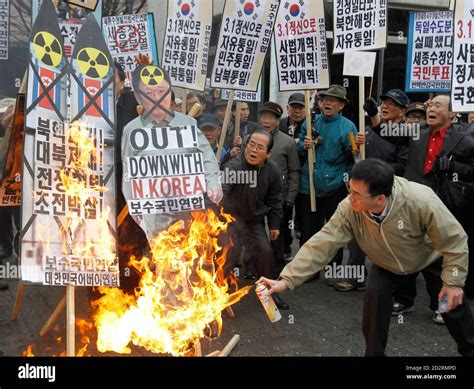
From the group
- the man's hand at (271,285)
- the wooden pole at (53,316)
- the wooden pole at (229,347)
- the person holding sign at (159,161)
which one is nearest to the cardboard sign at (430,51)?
the person holding sign at (159,161)

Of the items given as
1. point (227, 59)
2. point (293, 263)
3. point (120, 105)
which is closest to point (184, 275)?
point (293, 263)

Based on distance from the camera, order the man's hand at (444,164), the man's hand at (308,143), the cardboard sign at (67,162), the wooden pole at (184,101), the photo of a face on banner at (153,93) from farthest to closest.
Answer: the man's hand at (308,143), the wooden pole at (184,101), the man's hand at (444,164), the photo of a face on banner at (153,93), the cardboard sign at (67,162)

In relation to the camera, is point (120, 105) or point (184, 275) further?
point (120, 105)

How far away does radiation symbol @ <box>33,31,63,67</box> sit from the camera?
150 inches

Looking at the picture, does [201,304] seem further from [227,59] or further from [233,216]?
[227,59]

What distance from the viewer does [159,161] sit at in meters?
4.28

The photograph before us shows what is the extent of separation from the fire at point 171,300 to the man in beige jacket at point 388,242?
32.3 inches

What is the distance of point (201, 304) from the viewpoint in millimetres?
4105

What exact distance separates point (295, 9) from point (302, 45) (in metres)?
0.41

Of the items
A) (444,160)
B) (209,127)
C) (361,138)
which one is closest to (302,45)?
(361,138)

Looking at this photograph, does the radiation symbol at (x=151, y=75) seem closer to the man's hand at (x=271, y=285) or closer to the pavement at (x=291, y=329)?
the man's hand at (x=271, y=285)

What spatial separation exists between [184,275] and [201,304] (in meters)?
0.26

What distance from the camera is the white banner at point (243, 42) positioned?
19.7 feet
